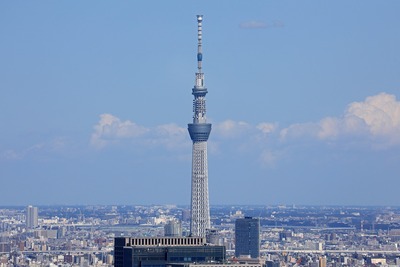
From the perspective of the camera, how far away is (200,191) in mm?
167500

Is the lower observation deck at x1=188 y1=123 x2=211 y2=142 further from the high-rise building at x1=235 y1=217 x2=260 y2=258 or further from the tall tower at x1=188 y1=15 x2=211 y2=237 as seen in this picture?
the high-rise building at x1=235 y1=217 x2=260 y2=258

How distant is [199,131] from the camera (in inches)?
6511

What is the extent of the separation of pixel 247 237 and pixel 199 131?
11.9m

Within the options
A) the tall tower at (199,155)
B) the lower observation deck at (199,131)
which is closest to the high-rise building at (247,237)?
the tall tower at (199,155)

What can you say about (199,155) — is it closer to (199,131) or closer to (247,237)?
(199,131)

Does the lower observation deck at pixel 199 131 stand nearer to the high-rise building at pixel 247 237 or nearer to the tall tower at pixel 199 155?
the tall tower at pixel 199 155

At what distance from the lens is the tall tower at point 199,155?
539 ft

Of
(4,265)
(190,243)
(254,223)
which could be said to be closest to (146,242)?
(190,243)

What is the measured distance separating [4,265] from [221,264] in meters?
85.6

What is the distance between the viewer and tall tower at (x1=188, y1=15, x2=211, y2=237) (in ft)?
539

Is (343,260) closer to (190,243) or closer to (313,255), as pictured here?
(313,255)

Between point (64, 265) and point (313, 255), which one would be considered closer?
point (64, 265)

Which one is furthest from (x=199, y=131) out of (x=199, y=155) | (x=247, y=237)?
(x=247, y=237)

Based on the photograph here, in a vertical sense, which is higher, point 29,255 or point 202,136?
point 202,136
